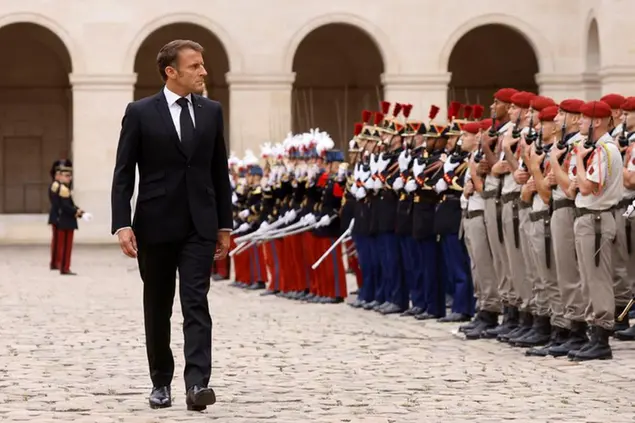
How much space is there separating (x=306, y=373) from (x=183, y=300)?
231 centimetres

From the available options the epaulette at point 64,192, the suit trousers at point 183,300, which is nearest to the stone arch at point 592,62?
the epaulette at point 64,192

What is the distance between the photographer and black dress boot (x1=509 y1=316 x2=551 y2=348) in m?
13.0

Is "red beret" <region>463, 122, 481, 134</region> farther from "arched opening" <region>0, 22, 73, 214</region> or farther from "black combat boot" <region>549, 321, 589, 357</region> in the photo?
"arched opening" <region>0, 22, 73, 214</region>

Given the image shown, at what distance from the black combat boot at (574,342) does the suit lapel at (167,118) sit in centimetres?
424

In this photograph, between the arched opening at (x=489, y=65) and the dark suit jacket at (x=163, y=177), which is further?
the arched opening at (x=489, y=65)

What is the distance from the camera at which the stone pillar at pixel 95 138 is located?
3447 centimetres

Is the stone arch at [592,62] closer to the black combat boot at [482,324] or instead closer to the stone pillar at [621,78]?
the stone pillar at [621,78]

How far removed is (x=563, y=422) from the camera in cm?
871

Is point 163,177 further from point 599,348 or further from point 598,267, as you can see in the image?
point 599,348

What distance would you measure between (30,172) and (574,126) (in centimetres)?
3255

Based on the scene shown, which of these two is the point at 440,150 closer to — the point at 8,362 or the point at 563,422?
the point at 8,362

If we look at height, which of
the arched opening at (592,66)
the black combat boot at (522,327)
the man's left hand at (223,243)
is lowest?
the black combat boot at (522,327)

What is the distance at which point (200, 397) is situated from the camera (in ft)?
29.4

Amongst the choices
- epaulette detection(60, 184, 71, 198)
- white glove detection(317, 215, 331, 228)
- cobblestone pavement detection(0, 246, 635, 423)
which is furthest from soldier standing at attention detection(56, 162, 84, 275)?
cobblestone pavement detection(0, 246, 635, 423)
